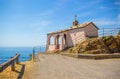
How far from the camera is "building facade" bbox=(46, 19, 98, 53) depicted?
31047 mm

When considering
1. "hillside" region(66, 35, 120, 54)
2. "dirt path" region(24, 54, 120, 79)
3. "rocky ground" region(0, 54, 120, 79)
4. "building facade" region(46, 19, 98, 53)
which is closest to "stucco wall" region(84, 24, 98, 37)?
"building facade" region(46, 19, 98, 53)

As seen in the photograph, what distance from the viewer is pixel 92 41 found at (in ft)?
79.3

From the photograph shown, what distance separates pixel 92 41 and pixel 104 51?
8.32ft

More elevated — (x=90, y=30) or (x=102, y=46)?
(x=90, y=30)

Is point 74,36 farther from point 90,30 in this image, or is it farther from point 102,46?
point 102,46

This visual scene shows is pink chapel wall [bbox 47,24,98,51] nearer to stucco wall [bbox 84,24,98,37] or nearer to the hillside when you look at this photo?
stucco wall [bbox 84,24,98,37]

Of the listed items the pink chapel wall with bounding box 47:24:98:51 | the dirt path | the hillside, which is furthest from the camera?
the pink chapel wall with bounding box 47:24:98:51

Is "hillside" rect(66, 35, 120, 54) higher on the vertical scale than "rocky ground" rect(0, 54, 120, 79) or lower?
higher

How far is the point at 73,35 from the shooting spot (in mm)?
33500

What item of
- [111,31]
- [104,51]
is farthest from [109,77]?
[111,31]

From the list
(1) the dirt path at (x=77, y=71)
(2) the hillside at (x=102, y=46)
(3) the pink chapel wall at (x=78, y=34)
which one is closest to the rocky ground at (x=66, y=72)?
(1) the dirt path at (x=77, y=71)

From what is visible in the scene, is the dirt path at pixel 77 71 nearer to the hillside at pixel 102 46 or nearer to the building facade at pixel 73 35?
the hillside at pixel 102 46

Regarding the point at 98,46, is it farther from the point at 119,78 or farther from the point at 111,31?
the point at 119,78

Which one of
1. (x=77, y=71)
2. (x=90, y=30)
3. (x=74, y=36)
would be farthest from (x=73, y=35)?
(x=77, y=71)
